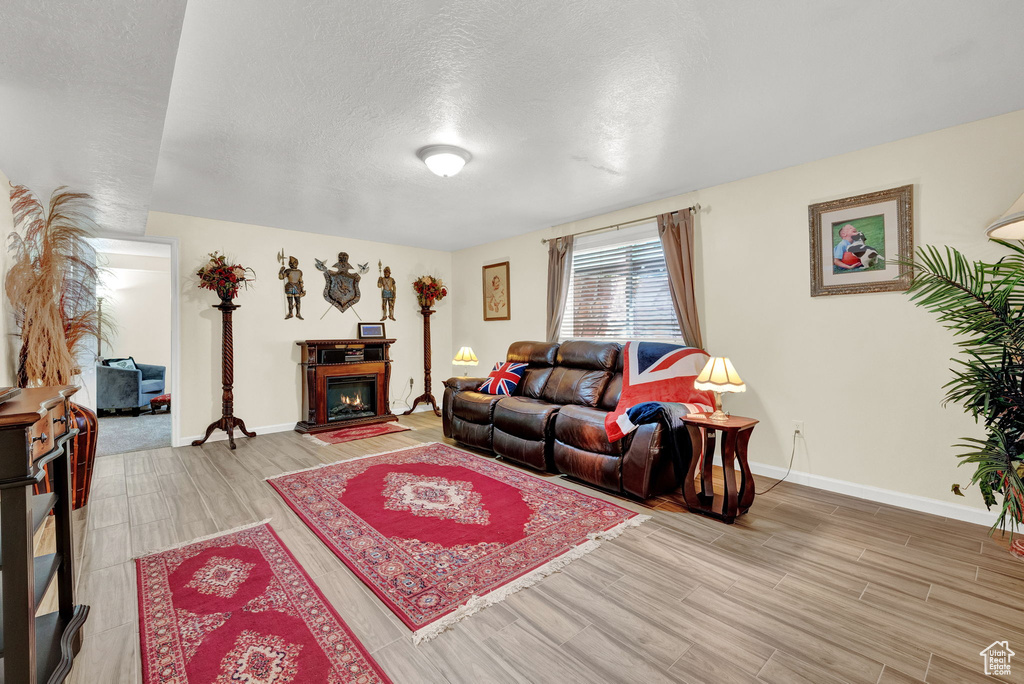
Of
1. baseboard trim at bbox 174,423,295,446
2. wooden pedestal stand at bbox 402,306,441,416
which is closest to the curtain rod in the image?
wooden pedestal stand at bbox 402,306,441,416

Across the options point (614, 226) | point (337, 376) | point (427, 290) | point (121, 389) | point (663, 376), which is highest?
point (614, 226)

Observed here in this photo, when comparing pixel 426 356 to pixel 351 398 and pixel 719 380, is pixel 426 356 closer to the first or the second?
pixel 351 398

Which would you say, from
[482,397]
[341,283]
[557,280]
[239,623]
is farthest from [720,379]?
[341,283]

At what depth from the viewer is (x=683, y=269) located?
13.0 feet

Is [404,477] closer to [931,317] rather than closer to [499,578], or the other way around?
[499,578]

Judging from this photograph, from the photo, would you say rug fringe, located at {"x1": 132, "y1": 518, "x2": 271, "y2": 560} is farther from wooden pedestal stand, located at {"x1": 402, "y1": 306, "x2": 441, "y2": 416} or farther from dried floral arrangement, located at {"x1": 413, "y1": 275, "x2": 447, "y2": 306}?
dried floral arrangement, located at {"x1": 413, "y1": 275, "x2": 447, "y2": 306}

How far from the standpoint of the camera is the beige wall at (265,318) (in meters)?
4.74

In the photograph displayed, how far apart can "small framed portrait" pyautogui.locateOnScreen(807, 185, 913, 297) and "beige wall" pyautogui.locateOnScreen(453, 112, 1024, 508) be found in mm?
64

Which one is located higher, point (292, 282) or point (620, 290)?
point (292, 282)

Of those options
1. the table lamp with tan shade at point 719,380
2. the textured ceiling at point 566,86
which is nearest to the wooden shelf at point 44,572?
the textured ceiling at point 566,86

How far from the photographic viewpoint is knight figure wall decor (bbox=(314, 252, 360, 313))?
573cm

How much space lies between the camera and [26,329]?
2.60 metres

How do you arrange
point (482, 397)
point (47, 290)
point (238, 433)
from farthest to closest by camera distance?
point (238, 433) → point (482, 397) → point (47, 290)

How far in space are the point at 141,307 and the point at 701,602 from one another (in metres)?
9.60
